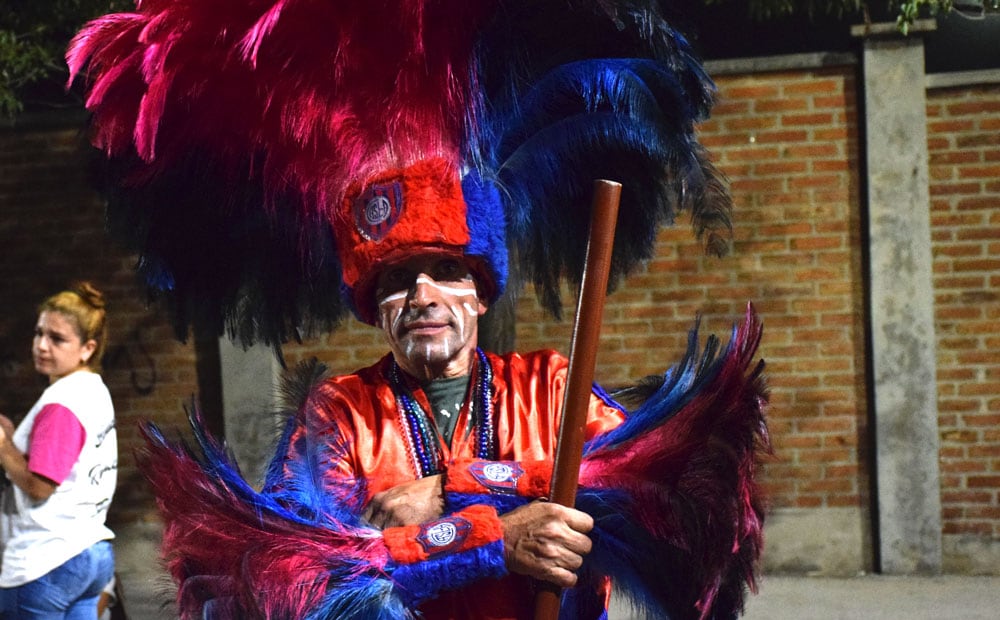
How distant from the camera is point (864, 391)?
6430 millimetres

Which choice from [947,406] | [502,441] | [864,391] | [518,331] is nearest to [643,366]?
[518,331]

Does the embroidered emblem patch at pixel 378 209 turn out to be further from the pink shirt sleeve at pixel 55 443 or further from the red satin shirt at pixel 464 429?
the pink shirt sleeve at pixel 55 443

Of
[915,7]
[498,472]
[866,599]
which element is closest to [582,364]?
[498,472]

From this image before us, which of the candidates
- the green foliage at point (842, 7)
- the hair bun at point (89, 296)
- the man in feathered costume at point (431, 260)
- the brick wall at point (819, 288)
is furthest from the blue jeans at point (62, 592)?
the green foliage at point (842, 7)

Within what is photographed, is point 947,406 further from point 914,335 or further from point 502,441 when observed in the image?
point 502,441

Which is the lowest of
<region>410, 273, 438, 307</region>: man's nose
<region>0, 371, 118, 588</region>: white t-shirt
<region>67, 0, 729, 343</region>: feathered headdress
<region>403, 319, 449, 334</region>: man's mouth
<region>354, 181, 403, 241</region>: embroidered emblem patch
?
<region>0, 371, 118, 588</region>: white t-shirt

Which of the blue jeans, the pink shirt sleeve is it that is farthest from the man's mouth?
the blue jeans

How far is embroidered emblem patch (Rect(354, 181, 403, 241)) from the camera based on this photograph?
2.27 meters

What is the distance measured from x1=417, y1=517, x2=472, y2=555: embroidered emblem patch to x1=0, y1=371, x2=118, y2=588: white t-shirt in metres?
2.06

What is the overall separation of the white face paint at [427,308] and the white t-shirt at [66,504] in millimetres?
1911

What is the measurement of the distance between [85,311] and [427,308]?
2.12 metres

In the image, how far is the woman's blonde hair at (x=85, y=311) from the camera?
394 cm

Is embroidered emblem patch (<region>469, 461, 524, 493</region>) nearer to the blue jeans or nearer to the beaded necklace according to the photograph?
the beaded necklace

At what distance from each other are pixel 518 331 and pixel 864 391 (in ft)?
6.39
